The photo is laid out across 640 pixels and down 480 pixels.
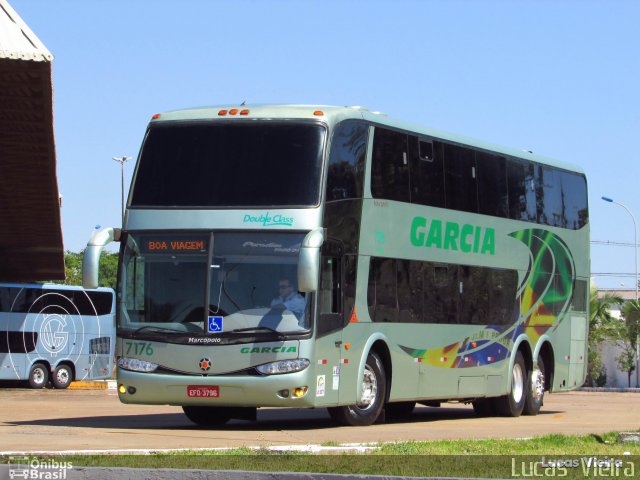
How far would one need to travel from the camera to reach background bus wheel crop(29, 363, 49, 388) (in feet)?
140

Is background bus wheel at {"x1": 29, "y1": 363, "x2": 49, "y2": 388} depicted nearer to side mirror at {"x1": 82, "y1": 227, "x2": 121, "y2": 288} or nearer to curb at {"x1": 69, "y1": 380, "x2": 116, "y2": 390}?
curb at {"x1": 69, "y1": 380, "x2": 116, "y2": 390}

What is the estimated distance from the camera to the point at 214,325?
17.5 metres

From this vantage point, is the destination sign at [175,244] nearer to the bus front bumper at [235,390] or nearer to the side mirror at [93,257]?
the side mirror at [93,257]

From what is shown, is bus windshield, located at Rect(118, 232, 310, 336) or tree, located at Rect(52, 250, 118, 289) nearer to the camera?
bus windshield, located at Rect(118, 232, 310, 336)

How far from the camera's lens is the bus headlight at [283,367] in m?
17.4

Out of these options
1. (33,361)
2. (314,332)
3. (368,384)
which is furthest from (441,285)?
(33,361)

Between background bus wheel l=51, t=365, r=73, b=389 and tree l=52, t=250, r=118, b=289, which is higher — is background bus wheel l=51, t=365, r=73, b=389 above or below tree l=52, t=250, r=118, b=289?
below

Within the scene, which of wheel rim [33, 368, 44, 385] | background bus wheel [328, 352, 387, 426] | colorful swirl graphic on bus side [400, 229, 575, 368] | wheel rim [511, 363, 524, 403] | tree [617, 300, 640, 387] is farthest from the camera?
tree [617, 300, 640, 387]

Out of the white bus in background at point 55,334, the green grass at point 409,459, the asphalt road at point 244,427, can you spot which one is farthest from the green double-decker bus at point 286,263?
the white bus in background at point 55,334

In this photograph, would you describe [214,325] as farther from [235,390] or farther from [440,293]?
[440,293]

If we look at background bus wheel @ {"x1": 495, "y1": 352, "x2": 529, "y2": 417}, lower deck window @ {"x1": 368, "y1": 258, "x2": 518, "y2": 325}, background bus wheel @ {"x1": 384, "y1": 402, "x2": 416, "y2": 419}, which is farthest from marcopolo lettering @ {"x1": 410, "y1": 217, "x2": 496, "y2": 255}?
background bus wheel @ {"x1": 384, "y1": 402, "x2": 416, "y2": 419}

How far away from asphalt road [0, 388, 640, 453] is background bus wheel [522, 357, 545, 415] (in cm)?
24

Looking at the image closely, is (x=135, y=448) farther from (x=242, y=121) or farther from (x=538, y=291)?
(x=538, y=291)

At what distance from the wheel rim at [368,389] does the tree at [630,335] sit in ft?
161
